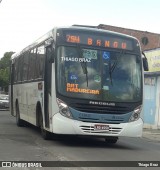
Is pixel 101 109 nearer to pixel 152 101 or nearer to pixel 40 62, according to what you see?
pixel 40 62

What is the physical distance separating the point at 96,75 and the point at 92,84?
0.30 metres

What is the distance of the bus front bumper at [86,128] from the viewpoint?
13.2 metres

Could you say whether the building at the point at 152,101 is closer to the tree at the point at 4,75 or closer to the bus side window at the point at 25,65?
the bus side window at the point at 25,65

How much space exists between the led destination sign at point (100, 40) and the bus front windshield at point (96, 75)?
8.6 inches

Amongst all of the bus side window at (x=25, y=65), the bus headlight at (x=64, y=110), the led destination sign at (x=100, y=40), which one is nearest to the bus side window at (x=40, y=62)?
the led destination sign at (x=100, y=40)

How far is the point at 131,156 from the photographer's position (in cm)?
1209

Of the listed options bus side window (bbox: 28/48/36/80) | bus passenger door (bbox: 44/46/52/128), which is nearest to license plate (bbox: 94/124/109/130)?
bus passenger door (bbox: 44/46/52/128)

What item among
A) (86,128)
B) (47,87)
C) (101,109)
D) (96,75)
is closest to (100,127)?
→ (86,128)

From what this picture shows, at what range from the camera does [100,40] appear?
46.3 feet

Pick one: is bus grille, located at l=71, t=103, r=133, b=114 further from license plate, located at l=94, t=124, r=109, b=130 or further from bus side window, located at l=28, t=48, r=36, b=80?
bus side window, located at l=28, t=48, r=36, b=80

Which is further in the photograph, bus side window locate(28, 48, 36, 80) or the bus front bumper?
bus side window locate(28, 48, 36, 80)

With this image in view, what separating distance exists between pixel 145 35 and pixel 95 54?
131ft

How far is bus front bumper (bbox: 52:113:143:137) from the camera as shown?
13250mm

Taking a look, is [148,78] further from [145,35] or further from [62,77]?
[145,35]
